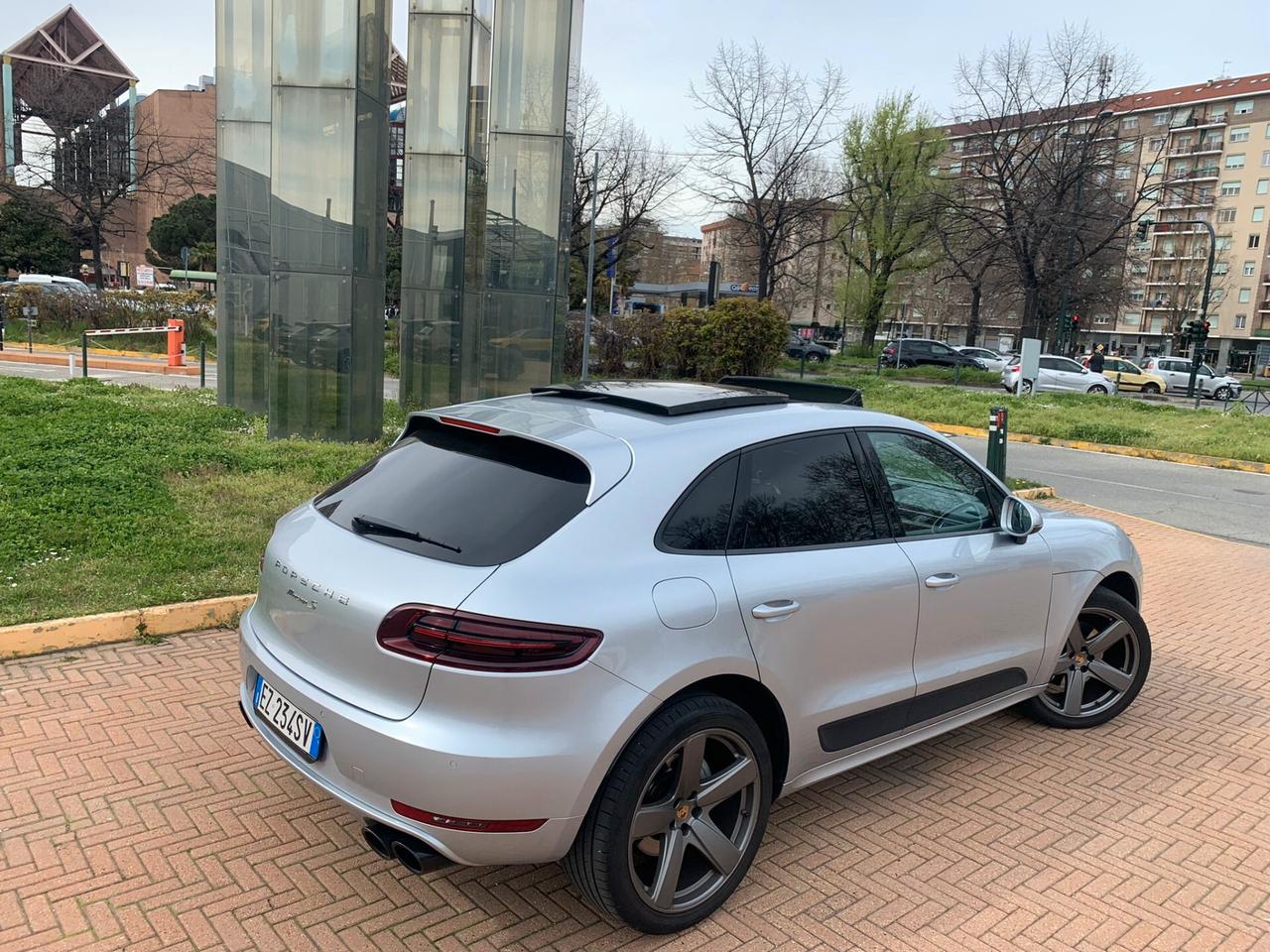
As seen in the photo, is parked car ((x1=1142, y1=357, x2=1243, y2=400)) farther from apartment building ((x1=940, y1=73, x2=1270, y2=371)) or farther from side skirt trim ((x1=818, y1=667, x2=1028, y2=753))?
apartment building ((x1=940, y1=73, x2=1270, y2=371))

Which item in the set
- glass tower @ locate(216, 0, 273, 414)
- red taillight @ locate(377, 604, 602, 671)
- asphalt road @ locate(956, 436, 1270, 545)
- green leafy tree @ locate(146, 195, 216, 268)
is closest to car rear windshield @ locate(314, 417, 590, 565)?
red taillight @ locate(377, 604, 602, 671)

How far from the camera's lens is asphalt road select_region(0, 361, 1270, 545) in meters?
11.3

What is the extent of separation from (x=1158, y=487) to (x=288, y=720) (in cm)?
1366

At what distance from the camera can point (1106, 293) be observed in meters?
56.2

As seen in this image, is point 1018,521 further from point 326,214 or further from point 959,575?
point 326,214

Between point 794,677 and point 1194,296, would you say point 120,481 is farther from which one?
point 1194,296

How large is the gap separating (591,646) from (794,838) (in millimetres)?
1526

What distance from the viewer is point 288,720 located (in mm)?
3070

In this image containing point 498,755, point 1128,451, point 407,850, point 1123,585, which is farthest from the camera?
point 1128,451

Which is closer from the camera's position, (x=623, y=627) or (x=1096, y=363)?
(x=623, y=627)

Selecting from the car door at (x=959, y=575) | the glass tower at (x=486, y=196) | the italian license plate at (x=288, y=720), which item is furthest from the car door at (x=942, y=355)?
the italian license plate at (x=288, y=720)

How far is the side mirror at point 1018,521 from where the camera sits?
164 inches

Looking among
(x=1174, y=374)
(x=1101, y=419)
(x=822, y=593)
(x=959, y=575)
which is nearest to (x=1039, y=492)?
(x=959, y=575)

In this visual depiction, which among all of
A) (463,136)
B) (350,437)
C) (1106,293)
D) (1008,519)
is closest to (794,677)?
(1008,519)
